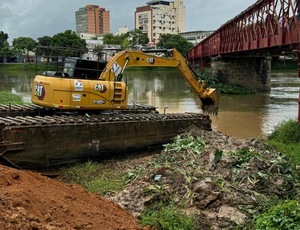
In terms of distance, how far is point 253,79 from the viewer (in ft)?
128

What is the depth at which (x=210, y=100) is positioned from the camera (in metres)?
16.7

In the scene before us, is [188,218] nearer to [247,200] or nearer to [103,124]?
[247,200]

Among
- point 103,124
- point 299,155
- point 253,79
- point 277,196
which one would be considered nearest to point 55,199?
point 277,196

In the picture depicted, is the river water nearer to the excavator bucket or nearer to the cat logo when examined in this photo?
the excavator bucket

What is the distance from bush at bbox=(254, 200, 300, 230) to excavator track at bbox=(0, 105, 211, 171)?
641 cm

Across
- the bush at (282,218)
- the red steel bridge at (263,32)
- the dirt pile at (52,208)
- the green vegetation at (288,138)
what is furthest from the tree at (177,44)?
the bush at (282,218)

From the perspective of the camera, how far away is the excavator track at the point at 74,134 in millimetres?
11078

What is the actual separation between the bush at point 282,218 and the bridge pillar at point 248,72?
32.5m

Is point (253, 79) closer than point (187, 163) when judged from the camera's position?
No

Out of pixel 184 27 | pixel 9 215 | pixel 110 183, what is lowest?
pixel 110 183

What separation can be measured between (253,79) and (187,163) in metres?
30.3

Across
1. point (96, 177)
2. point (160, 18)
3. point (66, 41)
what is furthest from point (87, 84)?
point (160, 18)

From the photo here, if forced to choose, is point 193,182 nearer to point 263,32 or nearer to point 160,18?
point 263,32

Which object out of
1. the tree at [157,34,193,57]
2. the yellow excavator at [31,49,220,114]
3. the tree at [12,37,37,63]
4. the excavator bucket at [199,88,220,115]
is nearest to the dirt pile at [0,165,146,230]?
the yellow excavator at [31,49,220,114]
